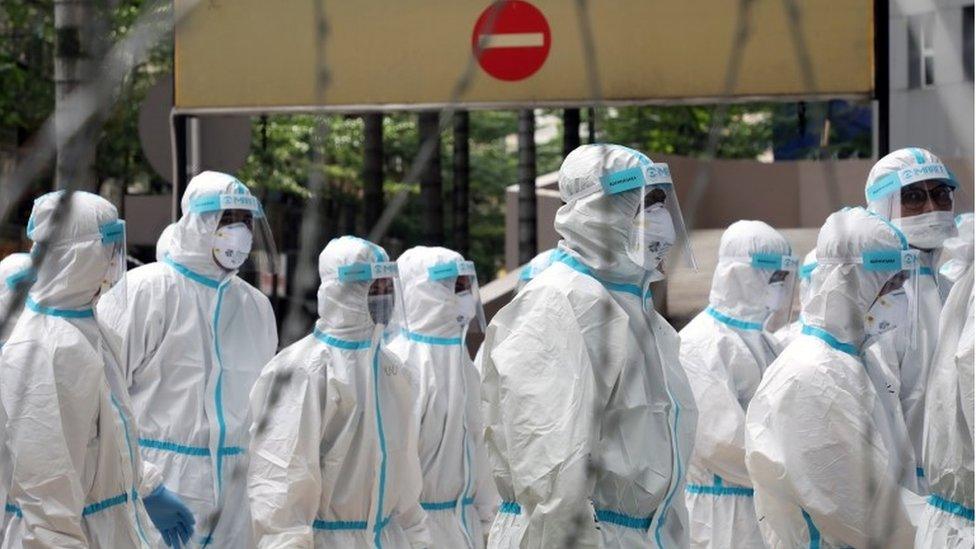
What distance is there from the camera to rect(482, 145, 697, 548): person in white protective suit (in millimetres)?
4375

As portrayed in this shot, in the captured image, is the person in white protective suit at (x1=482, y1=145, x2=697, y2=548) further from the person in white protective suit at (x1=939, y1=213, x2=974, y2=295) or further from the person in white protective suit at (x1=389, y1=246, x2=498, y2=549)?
the person in white protective suit at (x1=389, y1=246, x2=498, y2=549)

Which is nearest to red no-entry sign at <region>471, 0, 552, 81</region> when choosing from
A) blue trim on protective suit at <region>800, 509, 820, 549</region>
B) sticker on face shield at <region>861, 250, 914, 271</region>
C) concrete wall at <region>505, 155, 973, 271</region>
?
sticker on face shield at <region>861, 250, 914, 271</region>

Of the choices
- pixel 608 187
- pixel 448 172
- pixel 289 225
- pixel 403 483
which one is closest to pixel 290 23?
pixel 403 483

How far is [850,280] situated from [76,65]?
3.73 m

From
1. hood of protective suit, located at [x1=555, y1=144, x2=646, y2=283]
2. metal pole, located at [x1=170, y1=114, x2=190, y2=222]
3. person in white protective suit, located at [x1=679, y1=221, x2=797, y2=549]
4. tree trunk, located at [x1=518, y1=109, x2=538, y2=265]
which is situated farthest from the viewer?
tree trunk, located at [x1=518, y1=109, x2=538, y2=265]

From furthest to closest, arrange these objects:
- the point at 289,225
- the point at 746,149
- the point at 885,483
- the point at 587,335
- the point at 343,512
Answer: the point at 746,149 → the point at 289,225 → the point at 343,512 → the point at 885,483 → the point at 587,335

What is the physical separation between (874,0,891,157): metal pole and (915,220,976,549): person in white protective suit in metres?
3.89

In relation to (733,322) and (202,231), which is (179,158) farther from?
(733,322)

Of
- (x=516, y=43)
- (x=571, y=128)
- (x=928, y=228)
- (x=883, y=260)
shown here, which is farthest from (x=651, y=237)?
(x=571, y=128)

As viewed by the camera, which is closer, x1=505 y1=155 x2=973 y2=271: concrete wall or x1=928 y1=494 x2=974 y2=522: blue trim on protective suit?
x1=928 y1=494 x2=974 y2=522: blue trim on protective suit

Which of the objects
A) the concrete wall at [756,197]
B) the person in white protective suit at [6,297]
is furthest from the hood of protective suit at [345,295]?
the concrete wall at [756,197]

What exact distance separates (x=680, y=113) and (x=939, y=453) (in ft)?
50.4

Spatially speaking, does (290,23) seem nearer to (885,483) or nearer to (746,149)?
(885,483)

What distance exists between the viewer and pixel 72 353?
18.9ft
